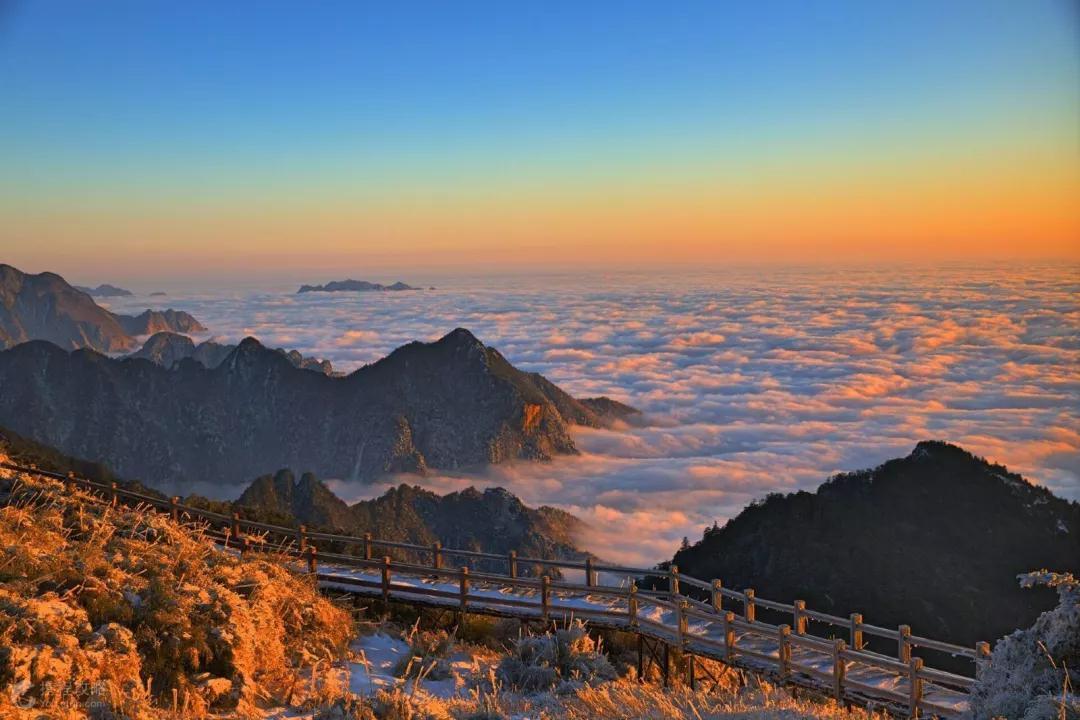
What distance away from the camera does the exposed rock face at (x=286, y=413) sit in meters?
→ 152

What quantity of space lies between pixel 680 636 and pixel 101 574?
31.6 feet

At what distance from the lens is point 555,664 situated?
12.7m

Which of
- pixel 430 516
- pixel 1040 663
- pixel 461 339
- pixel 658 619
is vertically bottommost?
pixel 430 516

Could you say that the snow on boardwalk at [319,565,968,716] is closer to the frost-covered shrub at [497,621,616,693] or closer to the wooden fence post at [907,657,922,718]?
the wooden fence post at [907,657,922,718]

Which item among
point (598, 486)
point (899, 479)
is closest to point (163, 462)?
point (598, 486)

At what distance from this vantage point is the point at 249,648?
10031mm

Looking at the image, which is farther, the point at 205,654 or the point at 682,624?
the point at 682,624

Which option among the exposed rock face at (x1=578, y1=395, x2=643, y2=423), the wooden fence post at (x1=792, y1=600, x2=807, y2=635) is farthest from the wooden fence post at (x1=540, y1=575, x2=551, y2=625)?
the exposed rock face at (x1=578, y1=395, x2=643, y2=423)

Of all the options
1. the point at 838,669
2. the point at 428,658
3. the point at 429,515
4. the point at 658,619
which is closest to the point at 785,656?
the point at 838,669

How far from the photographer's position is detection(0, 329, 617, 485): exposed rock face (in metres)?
152

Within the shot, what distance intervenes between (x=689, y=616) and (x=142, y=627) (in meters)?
10.6

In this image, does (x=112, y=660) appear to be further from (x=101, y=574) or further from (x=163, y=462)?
(x=163, y=462)

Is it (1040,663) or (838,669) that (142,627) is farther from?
(838,669)

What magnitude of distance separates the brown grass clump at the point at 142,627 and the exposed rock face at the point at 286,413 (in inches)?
5557
